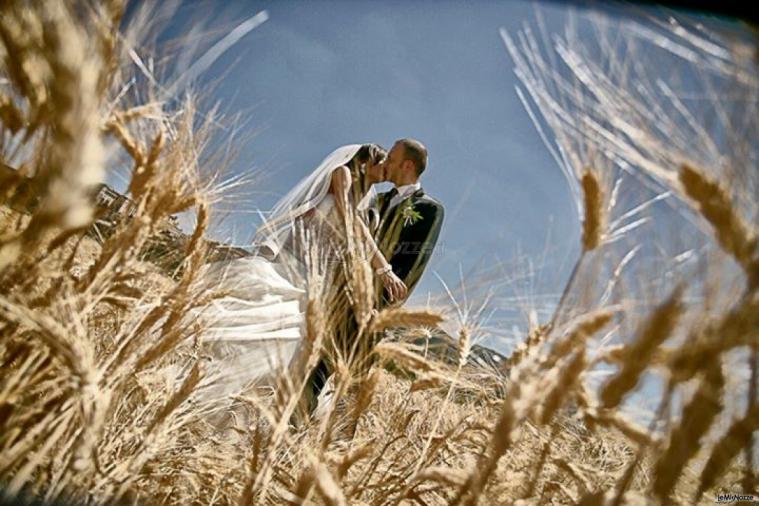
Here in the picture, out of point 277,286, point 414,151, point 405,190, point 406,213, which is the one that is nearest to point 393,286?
point 406,213

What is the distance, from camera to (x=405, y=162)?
7.54ft

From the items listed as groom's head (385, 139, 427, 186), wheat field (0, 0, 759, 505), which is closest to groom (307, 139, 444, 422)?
groom's head (385, 139, 427, 186)

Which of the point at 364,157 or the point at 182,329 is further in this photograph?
the point at 364,157

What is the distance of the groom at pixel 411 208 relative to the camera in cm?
224

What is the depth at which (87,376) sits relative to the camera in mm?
563

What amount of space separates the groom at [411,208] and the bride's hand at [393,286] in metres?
0.15

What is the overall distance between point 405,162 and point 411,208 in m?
0.31

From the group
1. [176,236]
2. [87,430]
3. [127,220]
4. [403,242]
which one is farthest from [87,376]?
[403,242]

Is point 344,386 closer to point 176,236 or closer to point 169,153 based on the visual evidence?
point 169,153

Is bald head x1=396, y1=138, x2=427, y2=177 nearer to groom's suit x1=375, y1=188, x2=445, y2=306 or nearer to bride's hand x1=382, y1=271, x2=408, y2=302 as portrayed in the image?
groom's suit x1=375, y1=188, x2=445, y2=306

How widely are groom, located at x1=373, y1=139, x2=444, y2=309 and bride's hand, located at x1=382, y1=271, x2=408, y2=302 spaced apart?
15 cm

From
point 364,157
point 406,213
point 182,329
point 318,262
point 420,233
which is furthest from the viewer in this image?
point 420,233

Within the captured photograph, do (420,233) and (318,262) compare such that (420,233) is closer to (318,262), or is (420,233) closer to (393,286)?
(393,286)

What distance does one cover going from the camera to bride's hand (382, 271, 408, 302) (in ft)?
6.00
